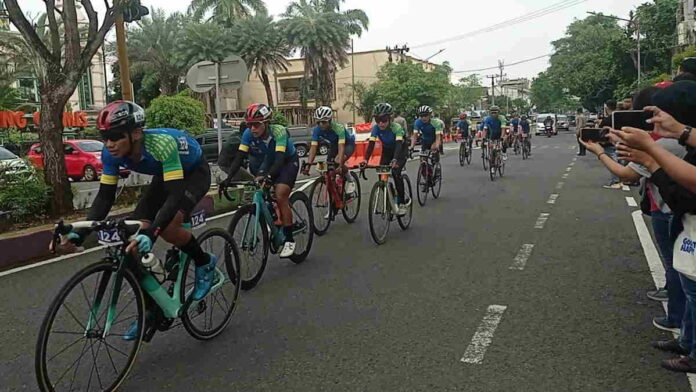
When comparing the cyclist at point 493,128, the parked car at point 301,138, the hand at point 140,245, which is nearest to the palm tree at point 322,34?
the parked car at point 301,138

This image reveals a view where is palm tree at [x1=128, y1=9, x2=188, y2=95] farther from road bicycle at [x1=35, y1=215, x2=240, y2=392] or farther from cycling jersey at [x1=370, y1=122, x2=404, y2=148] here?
road bicycle at [x1=35, y1=215, x2=240, y2=392]

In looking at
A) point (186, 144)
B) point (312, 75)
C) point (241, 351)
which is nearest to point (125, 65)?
point (186, 144)

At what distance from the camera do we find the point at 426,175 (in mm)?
11445

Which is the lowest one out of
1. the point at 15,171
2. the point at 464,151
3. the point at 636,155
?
the point at 464,151

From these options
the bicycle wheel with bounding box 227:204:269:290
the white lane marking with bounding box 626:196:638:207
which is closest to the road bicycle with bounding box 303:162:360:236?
the bicycle wheel with bounding box 227:204:269:290

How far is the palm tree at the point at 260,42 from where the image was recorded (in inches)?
1810

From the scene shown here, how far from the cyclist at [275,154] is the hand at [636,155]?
148 inches

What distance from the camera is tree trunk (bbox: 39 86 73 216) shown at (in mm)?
9430

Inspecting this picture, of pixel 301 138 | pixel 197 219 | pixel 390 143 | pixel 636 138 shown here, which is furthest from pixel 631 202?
pixel 301 138

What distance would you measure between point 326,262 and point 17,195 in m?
5.07

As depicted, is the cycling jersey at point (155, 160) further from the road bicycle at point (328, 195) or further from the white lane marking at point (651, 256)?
the road bicycle at point (328, 195)

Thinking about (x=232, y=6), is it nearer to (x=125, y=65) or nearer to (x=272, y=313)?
(x=125, y=65)

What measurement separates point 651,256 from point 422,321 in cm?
344

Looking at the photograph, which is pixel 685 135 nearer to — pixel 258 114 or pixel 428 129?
pixel 258 114
